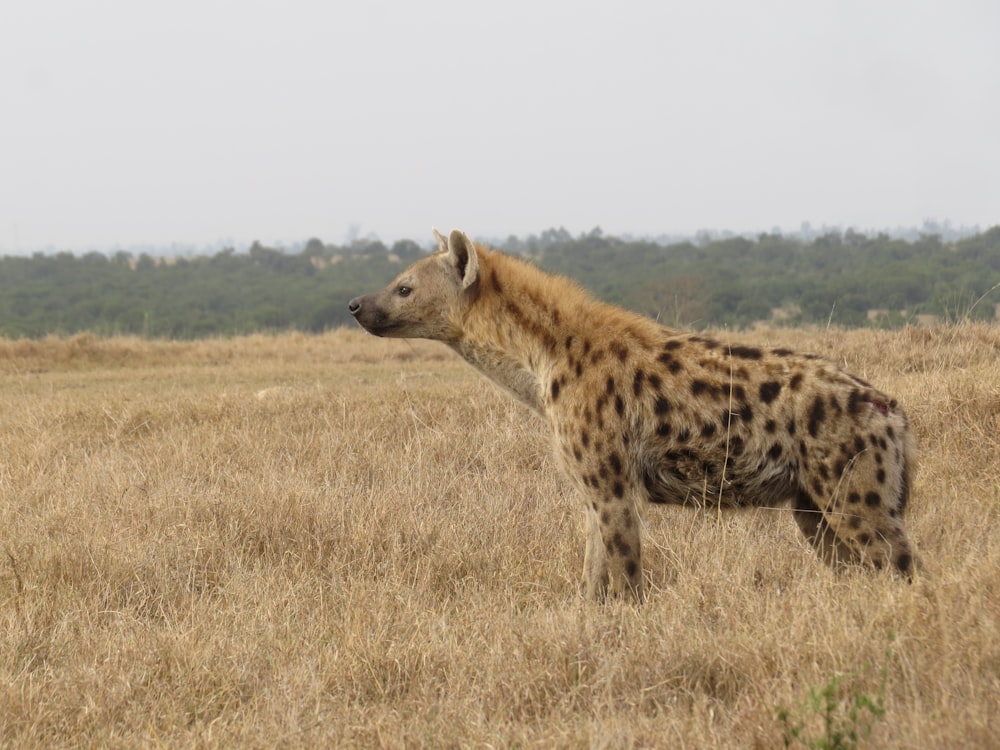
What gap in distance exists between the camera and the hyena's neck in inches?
173

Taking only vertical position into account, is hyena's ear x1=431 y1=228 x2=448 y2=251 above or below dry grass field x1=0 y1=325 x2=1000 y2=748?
above

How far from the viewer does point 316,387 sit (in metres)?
8.76

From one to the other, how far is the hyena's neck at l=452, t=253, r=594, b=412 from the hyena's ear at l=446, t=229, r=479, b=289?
0.06 m

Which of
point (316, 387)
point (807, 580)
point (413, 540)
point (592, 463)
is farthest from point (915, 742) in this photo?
point (316, 387)

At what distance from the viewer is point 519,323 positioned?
4.50 m

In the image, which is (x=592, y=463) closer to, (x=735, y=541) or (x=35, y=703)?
(x=735, y=541)

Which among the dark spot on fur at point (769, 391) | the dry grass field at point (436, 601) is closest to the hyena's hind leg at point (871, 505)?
the dry grass field at point (436, 601)

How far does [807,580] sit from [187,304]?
3719 cm

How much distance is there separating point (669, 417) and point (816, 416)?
52 cm

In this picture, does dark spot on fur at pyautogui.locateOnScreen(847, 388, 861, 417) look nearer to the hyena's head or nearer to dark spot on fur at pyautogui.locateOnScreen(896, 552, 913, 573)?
dark spot on fur at pyautogui.locateOnScreen(896, 552, 913, 573)

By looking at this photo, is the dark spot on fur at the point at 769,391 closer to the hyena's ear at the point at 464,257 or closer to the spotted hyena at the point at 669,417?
the spotted hyena at the point at 669,417

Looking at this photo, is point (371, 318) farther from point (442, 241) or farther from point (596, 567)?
point (596, 567)

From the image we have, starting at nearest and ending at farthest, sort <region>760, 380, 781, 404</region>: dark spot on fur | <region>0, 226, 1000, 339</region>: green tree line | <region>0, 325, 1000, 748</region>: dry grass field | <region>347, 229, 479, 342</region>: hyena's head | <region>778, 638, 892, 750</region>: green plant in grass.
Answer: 1. <region>778, 638, 892, 750</region>: green plant in grass
2. <region>0, 325, 1000, 748</region>: dry grass field
3. <region>760, 380, 781, 404</region>: dark spot on fur
4. <region>347, 229, 479, 342</region>: hyena's head
5. <region>0, 226, 1000, 339</region>: green tree line

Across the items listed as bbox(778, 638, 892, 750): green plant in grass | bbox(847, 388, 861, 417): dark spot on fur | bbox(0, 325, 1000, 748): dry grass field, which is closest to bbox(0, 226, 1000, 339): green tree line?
bbox(0, 325, 1000, 748): dry grass field
